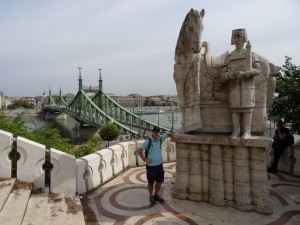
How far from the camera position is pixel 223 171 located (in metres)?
4.37

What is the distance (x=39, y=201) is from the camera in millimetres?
3887

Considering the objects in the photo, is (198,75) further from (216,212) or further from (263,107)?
(216,212)

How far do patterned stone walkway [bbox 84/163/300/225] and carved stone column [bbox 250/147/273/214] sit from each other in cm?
14

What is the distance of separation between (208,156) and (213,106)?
0.86m

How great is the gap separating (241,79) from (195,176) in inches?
70.4

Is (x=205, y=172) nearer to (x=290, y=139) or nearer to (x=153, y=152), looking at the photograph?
(x=153, y=152)

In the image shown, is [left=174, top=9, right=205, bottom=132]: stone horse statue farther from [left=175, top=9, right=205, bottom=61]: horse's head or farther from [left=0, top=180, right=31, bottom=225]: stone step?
[left=0, top=180, right=31, bottom=225]: stone step

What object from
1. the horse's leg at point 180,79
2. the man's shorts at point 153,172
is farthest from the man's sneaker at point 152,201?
the horse's leg at point 180,79

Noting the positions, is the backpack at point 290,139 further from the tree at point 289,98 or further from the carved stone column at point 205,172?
the carved stone column at point 205,172

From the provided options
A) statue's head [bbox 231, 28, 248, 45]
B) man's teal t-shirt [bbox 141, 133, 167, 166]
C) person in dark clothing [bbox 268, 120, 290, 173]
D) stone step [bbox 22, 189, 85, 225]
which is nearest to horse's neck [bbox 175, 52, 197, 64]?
statue's head [bbox 231, 28, 248, 45]

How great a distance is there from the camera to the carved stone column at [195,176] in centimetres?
449

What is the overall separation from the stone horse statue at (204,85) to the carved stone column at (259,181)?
0.42 meters

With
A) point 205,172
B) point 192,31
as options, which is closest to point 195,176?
point 205,172

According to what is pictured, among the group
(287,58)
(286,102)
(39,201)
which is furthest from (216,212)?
(287,58)
